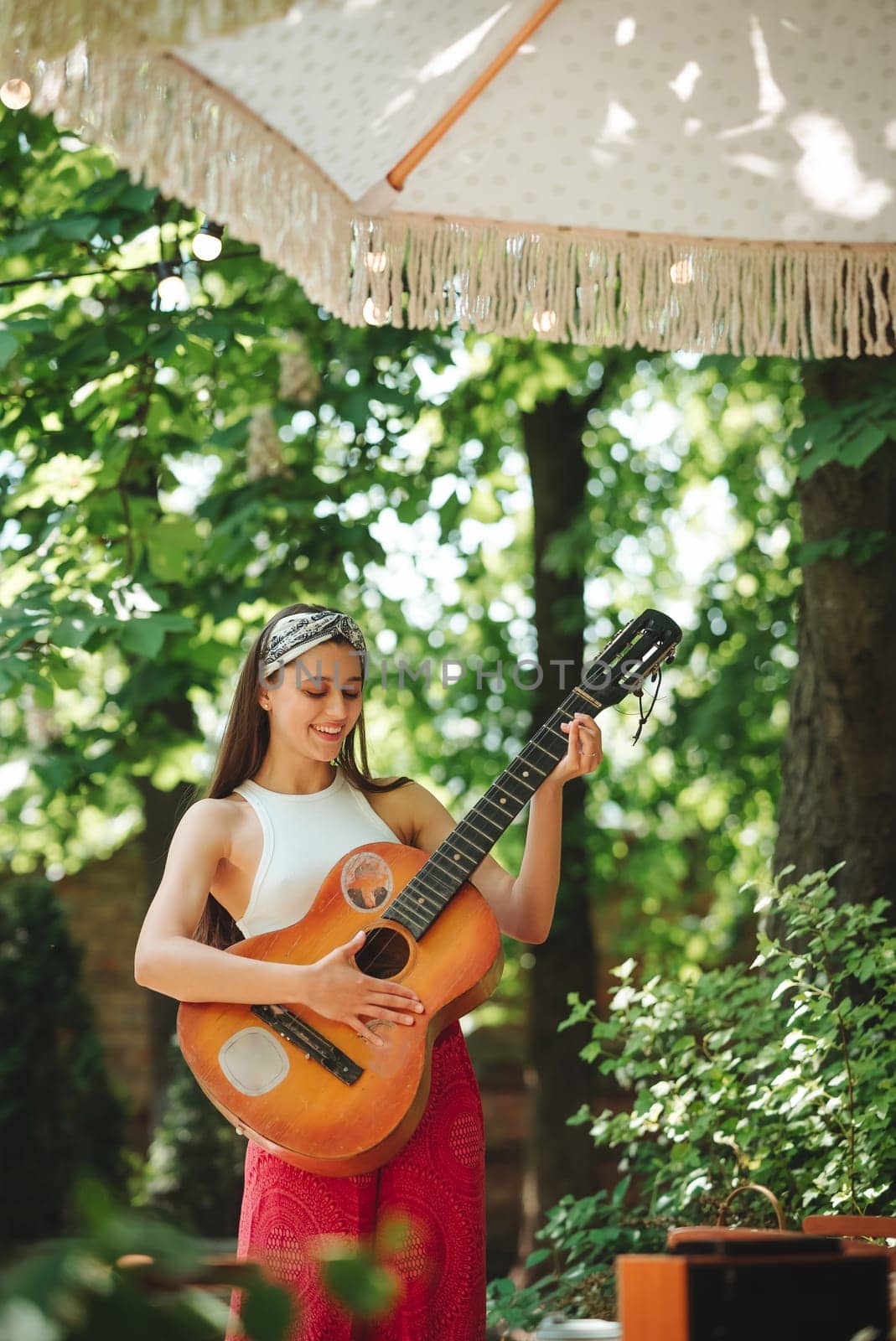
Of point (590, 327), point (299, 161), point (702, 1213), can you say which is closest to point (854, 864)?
point (702, 1213)

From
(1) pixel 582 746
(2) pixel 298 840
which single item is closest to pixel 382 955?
(2) pixel 298 840

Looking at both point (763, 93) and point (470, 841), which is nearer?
point (470, 841)

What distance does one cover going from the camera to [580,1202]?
13.9ft

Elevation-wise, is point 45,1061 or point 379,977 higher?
point 45,1061

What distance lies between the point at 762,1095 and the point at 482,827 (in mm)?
1756

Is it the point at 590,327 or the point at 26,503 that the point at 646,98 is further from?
the point at 26,503

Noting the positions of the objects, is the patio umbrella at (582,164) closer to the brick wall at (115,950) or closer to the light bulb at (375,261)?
the light bulb at (375,261)

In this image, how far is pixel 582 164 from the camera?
300 centimetres

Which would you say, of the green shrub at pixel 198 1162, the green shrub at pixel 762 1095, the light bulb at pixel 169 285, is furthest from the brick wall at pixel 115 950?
the green shrub at pixel 762 1095

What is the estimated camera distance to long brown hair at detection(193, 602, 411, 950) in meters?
2.85

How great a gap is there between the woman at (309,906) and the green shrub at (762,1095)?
1.24m

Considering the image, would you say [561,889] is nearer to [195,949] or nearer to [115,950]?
[195,949]

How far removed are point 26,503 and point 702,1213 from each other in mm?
3385

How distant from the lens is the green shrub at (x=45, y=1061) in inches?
363
